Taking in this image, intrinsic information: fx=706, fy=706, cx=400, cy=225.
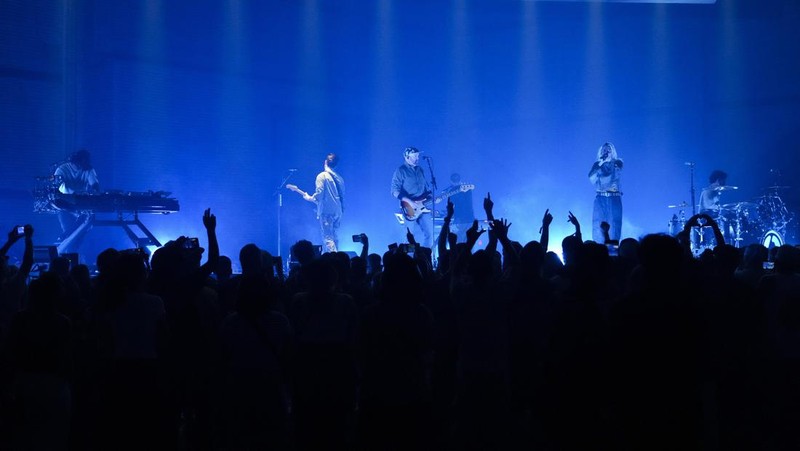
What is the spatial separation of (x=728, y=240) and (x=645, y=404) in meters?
12.2

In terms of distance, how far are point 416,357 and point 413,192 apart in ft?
33.4

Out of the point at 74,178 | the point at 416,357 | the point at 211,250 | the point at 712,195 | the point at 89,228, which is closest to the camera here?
the point at 416,357

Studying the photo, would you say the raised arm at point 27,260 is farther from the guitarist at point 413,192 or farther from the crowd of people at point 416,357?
the guitarist at point 413,192

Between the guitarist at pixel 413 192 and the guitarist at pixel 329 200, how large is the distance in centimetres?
155

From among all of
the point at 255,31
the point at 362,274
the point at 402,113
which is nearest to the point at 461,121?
the point at 402,113

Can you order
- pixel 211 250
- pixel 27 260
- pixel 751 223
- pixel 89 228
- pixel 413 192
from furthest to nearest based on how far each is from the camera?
pixel 751 223 → pixel 413 192 → pixel 89 228 → pixel 27 260 → pixel 211 250

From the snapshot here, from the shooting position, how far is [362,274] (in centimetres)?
571

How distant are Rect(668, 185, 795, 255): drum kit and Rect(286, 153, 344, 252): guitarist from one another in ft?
23.2

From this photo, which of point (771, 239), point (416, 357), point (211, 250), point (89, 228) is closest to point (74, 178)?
point (89, 228)

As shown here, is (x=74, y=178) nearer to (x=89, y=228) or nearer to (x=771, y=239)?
(x=89, y=228)

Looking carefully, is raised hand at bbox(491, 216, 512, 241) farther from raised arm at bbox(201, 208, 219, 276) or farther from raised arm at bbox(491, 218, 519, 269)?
raised arm at bbox(201, 208, 219, 276)

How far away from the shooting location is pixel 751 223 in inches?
553

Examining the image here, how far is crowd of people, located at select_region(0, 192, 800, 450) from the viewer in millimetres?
3256

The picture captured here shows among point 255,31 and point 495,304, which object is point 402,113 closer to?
point 255,31
